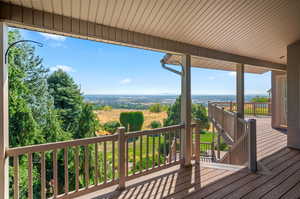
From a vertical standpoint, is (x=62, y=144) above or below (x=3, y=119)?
below

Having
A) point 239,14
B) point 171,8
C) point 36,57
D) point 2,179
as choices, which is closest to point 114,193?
point 2,179

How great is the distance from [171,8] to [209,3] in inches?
20.6

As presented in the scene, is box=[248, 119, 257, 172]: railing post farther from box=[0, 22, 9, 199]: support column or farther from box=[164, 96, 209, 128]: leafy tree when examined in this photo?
box=[164, 96, 209, 128]: leafy tree

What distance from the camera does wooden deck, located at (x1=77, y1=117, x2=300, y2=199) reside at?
9.39 ft

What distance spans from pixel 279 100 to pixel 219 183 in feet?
20.1

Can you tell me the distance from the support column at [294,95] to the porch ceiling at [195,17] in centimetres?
90

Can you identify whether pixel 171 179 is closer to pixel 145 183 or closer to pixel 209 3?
pixel 145 183

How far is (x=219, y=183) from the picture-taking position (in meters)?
3.22

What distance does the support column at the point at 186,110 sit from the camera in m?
3.97

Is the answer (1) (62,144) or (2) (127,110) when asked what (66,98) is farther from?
(1) (62,144)

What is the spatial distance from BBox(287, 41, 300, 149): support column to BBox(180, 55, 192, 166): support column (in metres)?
3.12

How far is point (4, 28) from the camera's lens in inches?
88.7

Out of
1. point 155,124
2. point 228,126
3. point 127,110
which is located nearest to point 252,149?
point 228,126

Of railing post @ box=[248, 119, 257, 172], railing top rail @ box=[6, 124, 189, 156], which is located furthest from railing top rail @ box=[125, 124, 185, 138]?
railing post @ box=[248, 119, 257, 172]
